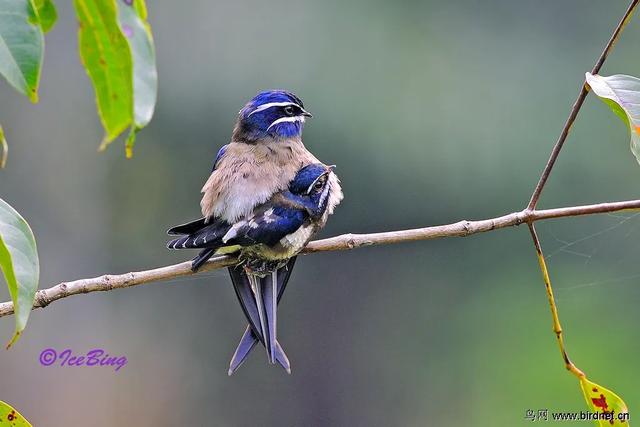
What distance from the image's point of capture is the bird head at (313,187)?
2.20 m

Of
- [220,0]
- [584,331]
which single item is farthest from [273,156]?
[584,331]

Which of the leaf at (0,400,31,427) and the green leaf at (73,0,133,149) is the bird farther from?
the green leaf at (73,0,133,149)

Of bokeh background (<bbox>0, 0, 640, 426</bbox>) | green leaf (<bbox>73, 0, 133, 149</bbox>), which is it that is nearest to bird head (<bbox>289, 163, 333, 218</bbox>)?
green leaf (<bbox>73, 0, 133, 149</bbox>)

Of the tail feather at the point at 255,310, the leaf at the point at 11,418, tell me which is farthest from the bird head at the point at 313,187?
the leaf at the point at 11,418

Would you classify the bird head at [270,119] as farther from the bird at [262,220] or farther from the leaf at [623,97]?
the leaf at [623,97]

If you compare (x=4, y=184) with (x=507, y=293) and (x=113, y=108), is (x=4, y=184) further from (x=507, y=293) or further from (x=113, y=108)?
(x=113, y=108)

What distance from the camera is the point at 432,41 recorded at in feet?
28.7

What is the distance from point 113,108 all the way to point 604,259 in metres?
7.73

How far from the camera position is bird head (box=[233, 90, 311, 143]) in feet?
8.12

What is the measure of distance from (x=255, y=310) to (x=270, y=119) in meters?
0.55

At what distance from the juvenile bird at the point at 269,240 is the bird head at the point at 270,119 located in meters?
0.22

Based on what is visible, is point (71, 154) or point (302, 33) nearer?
point (71, 154)

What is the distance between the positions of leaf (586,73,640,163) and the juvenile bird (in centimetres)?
80

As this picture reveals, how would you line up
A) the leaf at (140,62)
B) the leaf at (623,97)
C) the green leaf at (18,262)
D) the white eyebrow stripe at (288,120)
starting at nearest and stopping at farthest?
the leaf at (140,62), the green leaf at (18,262), the leaf at (623,97), the white eyebrow stripe at (288,120)
